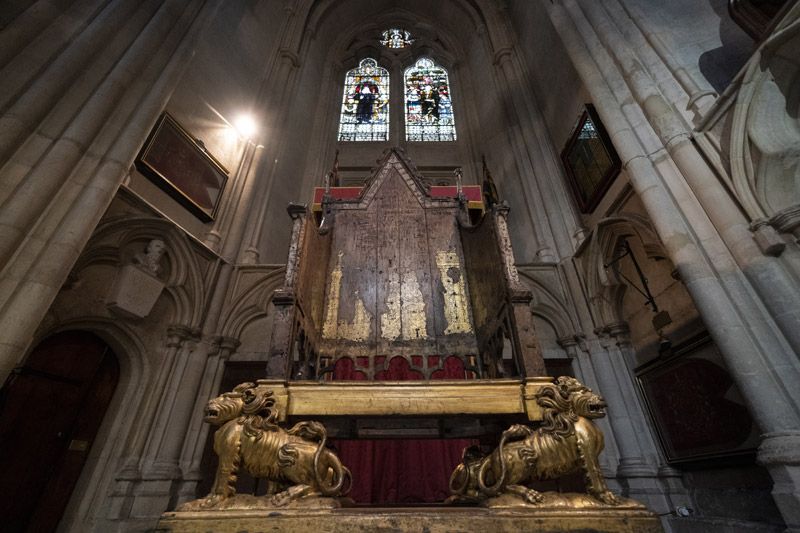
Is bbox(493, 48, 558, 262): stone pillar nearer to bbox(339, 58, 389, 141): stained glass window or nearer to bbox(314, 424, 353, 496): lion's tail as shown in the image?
bbox(339, 58, 389, 141): stained glass window

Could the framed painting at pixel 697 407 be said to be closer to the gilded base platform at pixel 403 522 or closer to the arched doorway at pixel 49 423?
the gilded base platform at pixel 403 522

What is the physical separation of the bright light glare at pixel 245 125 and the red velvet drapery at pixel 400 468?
5.37 metres

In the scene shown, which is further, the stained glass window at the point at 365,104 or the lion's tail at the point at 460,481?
the stained glass window at the point at 365,104

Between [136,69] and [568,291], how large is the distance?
6.32 meters

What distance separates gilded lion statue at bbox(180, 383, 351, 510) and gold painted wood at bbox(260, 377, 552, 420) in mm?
107

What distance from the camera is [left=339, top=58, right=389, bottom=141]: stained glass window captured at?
10203mm

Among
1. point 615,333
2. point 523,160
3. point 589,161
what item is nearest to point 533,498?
point 615,333

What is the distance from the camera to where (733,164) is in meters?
2.92

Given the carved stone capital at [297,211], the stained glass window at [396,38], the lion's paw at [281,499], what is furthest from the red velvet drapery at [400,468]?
the stained glass window at [396,38]

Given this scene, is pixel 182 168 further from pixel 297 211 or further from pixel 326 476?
pixel 326 476

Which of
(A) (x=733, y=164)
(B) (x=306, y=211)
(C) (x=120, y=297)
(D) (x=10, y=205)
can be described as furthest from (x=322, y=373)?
(A) (x=733, y=164)

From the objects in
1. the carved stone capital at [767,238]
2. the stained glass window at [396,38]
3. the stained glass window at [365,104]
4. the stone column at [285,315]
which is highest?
the stained glass window at [396,38]

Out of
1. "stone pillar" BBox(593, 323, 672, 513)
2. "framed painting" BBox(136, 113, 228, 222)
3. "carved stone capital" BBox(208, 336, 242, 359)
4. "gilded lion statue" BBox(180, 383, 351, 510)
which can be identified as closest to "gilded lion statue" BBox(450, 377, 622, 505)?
"gilded lion statue" BBox(180, 383, 351, 510)

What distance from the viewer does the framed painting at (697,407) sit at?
10.4 ft
